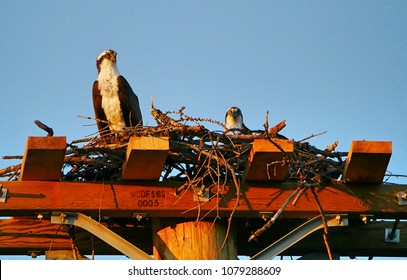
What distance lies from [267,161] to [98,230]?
102 centimetres

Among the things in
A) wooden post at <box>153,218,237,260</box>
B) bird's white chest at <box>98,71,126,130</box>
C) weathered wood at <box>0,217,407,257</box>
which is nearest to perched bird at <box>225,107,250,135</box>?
bird's white chest at <box>98,71,126,130</box>

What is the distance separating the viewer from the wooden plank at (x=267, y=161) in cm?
495

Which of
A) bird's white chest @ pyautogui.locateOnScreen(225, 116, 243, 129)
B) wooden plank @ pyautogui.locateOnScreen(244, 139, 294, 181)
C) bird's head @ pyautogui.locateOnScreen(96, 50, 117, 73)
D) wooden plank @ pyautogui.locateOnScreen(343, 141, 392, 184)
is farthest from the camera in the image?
bird's white chest @ pyautogui.locateOnScreen(225, 116, 243, 129)

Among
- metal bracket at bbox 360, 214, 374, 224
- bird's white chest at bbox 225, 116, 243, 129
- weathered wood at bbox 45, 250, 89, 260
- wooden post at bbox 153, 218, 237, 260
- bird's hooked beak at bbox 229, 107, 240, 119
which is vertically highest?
bird's hooked beak at bbox 229, 107, 240, 119

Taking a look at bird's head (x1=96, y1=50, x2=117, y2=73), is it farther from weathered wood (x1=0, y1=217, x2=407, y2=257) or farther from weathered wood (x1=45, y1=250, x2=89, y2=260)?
weathered wood (x1=45, y1=250, x2=89, y2=260)

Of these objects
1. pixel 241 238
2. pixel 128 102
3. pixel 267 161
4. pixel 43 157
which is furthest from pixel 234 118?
pixel 43 157

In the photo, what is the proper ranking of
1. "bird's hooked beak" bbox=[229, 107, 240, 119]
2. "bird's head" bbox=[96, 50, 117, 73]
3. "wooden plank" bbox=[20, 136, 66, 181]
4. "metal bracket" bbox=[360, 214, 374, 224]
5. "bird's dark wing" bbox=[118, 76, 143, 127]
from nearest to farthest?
"wooden plank" bbox=[20, 136, 66, 181] → "metal bracket" bbox=[360, 214, 374, 224] → "bird's dark wing" bbox=[118, 76, 143, 127] → "bird's head" bbox=[96, 50, 117, 73] → "bird's hooked beak" bbox=[229, 107, 240, 119]

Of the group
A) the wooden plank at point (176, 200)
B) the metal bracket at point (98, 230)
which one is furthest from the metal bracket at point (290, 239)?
the metal bracket at point (98, 230)

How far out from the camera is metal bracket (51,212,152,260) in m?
4.87

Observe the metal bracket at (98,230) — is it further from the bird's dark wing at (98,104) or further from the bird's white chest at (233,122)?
the bird's white chest at (233,122)

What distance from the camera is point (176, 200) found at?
16.4ft

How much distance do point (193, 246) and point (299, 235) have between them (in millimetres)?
611

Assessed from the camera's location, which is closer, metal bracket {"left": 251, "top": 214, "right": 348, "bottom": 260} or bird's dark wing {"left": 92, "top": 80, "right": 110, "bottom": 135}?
metal bracket {"left": 251, "top": 214, "right": 348, "bottom": 260}

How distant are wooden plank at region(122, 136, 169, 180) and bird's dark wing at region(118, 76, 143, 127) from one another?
12.2ft
